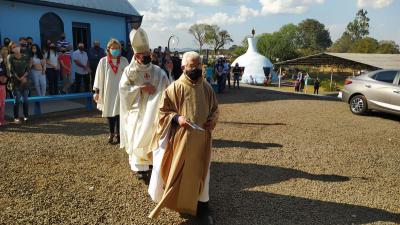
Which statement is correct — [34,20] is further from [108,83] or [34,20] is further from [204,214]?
[204,214]

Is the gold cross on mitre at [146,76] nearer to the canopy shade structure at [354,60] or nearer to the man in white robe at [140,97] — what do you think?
the man in white robe at [140,97]

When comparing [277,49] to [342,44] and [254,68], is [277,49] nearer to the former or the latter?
[342,44]

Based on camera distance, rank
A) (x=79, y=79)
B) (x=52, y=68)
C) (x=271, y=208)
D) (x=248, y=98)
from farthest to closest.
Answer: (x=248, y=98) < (x=79, y=79) < (x=52, y=68) < (x=271, y=208)

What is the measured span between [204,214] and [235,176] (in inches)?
65.0

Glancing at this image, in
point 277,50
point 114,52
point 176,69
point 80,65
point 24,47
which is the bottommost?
point 176,69

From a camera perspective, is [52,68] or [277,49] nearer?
[52,68]

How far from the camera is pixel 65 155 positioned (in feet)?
21.3

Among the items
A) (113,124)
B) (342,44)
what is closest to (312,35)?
(342,44)

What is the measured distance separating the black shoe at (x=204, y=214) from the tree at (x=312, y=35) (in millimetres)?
96677

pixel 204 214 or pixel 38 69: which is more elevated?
pixel 38 69

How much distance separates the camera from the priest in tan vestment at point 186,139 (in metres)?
3.97

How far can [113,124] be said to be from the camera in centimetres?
713

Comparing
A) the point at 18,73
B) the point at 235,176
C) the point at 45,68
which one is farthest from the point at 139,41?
the point at 45,68

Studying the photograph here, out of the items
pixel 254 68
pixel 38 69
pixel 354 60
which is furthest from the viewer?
pixel 254 68
